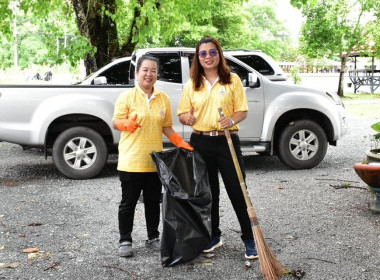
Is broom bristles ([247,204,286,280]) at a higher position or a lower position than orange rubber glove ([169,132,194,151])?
lower

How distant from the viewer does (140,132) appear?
14.3ft

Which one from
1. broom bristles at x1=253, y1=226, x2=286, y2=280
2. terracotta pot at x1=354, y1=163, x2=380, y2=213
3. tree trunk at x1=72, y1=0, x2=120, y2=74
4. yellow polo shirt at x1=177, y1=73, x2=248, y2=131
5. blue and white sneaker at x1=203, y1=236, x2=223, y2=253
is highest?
tree trunk at x1=72, y1=0, x2=120, y2=74

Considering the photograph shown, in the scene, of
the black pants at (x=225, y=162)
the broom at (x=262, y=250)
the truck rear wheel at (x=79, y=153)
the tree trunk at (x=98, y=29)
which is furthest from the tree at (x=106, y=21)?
the broom at (x=262, y=250)

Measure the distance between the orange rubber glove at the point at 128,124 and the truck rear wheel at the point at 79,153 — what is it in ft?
12.3

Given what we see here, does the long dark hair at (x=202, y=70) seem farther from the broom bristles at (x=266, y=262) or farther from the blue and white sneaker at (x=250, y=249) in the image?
the blue and white sneaker at (x=250, y=249)

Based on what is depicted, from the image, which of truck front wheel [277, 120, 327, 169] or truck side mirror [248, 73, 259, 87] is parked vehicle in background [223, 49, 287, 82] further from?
truck front wheel [277, 120, 327, 169]

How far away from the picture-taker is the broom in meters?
3.93

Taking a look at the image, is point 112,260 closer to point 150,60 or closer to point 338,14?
point 150,60

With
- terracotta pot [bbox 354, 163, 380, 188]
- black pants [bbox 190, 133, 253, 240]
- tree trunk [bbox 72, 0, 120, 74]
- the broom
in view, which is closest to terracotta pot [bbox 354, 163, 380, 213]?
terracotta pot [bbox 354, 163, 380, 188]

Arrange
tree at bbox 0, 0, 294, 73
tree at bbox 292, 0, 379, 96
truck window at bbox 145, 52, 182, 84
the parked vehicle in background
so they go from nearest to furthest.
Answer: truck window at bbox 145, 52, 182, 84, the parked vehicle in background, tree at bbox 0, 0, 294, 73, tree at bbox 292, 0, 379, 96

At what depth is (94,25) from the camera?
461 inches

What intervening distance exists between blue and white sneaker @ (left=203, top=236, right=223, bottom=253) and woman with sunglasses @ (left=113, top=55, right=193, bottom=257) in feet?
2.13

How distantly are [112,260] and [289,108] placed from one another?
4.66m

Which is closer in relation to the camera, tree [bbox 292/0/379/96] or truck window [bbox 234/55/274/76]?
truck window [bbox 234/55/274/76]
